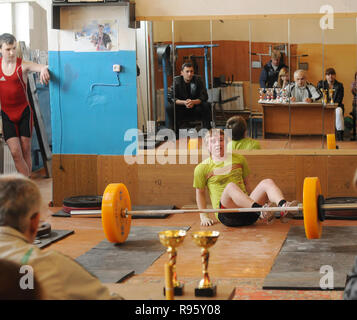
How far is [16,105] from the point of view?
6.09 meters

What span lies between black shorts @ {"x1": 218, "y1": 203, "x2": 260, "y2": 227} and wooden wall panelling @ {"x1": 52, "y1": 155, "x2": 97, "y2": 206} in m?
1.62

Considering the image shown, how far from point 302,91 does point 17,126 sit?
2697mm

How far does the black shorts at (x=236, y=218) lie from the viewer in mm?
5074

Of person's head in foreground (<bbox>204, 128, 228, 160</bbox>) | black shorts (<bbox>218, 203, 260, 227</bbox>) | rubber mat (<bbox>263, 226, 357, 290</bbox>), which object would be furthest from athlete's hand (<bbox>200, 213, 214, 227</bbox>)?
rubber mat (<bbox>263, 226, 357, 290</bbox>)

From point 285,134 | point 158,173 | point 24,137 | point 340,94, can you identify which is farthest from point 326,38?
point 24,137

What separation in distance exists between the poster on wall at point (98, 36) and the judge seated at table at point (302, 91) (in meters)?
1.69

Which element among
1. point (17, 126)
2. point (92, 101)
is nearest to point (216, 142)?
point (92, 101)

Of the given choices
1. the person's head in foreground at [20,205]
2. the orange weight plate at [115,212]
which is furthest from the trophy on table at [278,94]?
the person's head in foreground at [20,205]

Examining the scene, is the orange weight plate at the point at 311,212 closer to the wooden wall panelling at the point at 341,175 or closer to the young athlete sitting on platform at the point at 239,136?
the young athlete sitting on platform at the point at 239,136

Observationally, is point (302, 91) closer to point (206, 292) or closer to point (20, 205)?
point (206, 292)

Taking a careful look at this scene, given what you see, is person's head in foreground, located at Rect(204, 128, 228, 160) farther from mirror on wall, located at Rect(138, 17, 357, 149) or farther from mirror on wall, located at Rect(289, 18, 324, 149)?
mirror on wall, located at Rect(289, 18, 324, 149)

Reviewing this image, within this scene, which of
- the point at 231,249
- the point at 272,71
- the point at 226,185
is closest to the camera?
the point at 231,249

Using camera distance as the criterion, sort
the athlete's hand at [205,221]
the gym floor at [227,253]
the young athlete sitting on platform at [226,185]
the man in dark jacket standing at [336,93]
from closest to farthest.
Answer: the gym floor at [227,253] → the young athlete sitting on platform at [226,185] → the athlete's hand at [205,221] → the man in dark jacket standing at [336,93]
